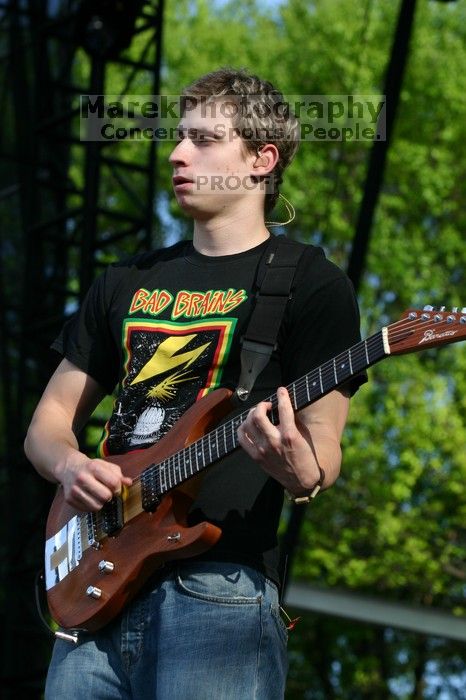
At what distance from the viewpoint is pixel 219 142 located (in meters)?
2.94

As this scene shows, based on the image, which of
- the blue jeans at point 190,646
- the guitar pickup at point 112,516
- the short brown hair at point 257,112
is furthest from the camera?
the short brown hair at point 257,112

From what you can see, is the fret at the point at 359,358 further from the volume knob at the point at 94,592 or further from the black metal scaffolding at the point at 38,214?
the black metal scaffolding at the point at 38,214

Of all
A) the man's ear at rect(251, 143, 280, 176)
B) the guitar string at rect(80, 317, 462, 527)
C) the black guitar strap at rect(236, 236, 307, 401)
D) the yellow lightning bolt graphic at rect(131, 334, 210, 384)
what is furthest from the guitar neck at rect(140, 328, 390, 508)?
the man's ear at rect(251, 143, 280, 176)

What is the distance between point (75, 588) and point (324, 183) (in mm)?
15865

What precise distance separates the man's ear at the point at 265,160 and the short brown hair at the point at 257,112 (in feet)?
0.05

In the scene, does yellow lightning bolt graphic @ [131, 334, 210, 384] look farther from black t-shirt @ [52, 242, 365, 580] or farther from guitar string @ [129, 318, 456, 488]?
guitar string @ [129, 318, 456, 488]

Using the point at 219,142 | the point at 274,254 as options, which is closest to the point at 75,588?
the point at 274,254

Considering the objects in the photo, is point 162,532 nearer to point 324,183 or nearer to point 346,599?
point 346,599

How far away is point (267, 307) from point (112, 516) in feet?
2.11

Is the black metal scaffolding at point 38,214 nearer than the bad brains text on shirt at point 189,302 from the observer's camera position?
No

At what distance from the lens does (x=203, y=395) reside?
2744 millimetres

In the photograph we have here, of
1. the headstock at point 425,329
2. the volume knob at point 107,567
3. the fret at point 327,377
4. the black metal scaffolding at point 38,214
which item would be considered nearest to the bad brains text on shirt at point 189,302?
the fret at point 327,377

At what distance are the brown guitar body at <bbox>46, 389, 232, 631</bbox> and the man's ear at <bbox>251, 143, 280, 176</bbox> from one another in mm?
677

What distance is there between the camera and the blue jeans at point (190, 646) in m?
2.53
